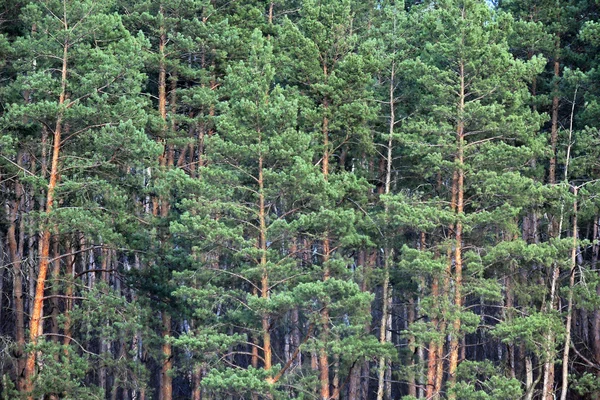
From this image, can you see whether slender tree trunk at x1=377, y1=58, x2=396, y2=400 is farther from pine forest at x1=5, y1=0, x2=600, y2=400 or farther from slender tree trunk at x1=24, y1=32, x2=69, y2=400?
slender tree trunk at x1=24, y1=32, x2=69, y2=400

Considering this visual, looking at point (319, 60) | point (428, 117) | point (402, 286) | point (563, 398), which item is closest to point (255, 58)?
point (319, 60)

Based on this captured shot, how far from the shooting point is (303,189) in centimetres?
2186

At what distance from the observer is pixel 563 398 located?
21875 mm

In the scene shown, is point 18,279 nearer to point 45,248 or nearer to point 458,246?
point 45,248

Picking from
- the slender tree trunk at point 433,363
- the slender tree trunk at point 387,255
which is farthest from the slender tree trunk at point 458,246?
the slender tree trunk at point 387,255

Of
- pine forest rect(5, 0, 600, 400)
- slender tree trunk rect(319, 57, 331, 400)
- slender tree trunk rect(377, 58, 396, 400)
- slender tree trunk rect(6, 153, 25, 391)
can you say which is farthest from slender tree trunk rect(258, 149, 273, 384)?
slender tree trunk rect(6, 153, 25, 391)

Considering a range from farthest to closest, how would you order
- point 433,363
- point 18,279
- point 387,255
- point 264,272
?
point 387,255, point 433,363, point 18,279, point 264,272

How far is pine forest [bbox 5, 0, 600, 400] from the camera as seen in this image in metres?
21.4

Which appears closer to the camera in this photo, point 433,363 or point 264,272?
point 264,272

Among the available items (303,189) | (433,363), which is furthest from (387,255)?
(303,189)

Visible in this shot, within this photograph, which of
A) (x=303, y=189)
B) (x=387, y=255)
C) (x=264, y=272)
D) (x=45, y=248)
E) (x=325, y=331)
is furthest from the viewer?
(x=387, y=255)

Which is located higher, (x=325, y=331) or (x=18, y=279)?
(x=18, y=279)

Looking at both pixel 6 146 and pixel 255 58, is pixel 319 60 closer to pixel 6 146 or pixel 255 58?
pixel 255 58

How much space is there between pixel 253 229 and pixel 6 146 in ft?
18.9
